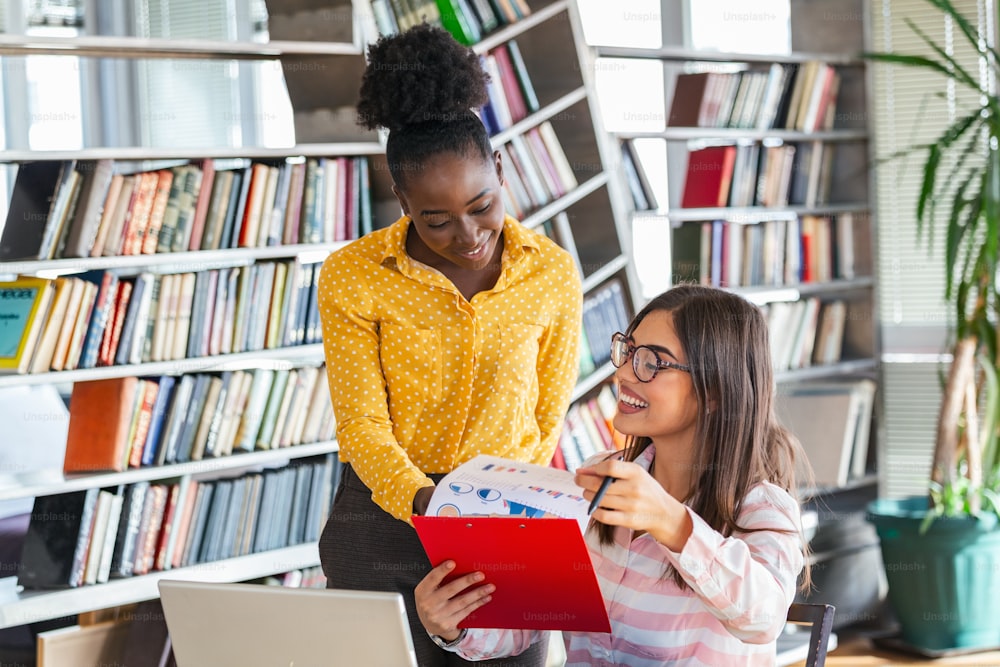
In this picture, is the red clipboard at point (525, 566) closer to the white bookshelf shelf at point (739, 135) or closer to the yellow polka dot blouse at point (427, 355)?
the yellow polka dot blouse at point (427, 355)

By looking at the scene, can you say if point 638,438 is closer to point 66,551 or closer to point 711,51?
point 66,551

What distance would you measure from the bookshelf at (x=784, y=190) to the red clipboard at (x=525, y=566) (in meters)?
2.54

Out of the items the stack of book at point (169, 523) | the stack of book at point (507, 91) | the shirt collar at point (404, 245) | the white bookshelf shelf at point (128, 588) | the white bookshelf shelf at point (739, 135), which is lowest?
the white bookshelf shelf at point (128, 588)

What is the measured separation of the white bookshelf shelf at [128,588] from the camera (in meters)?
2.59

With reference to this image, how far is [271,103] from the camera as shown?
5.51m

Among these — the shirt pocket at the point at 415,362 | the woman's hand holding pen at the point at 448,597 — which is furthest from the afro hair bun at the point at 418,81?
the woman's hand holding pen at the point at 448,597

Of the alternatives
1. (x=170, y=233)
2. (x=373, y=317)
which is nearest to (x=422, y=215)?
(x=373, y=317)

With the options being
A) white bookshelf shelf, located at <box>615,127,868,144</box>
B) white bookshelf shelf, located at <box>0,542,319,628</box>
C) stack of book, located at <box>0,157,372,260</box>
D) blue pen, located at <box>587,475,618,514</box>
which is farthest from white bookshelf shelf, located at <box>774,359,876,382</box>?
blue pen, located at <box>587,475,618,514</box>

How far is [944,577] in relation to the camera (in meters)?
3.69

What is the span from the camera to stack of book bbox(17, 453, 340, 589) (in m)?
2.70

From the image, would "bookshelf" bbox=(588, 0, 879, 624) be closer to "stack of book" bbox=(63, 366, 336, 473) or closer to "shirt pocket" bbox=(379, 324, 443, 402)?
"stack of book" bbox=(63, 366, 336, 473)

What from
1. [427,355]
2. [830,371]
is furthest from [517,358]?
[830,371]

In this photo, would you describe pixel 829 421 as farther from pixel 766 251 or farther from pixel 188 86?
pixel 188 86

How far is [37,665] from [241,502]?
0.63 m
